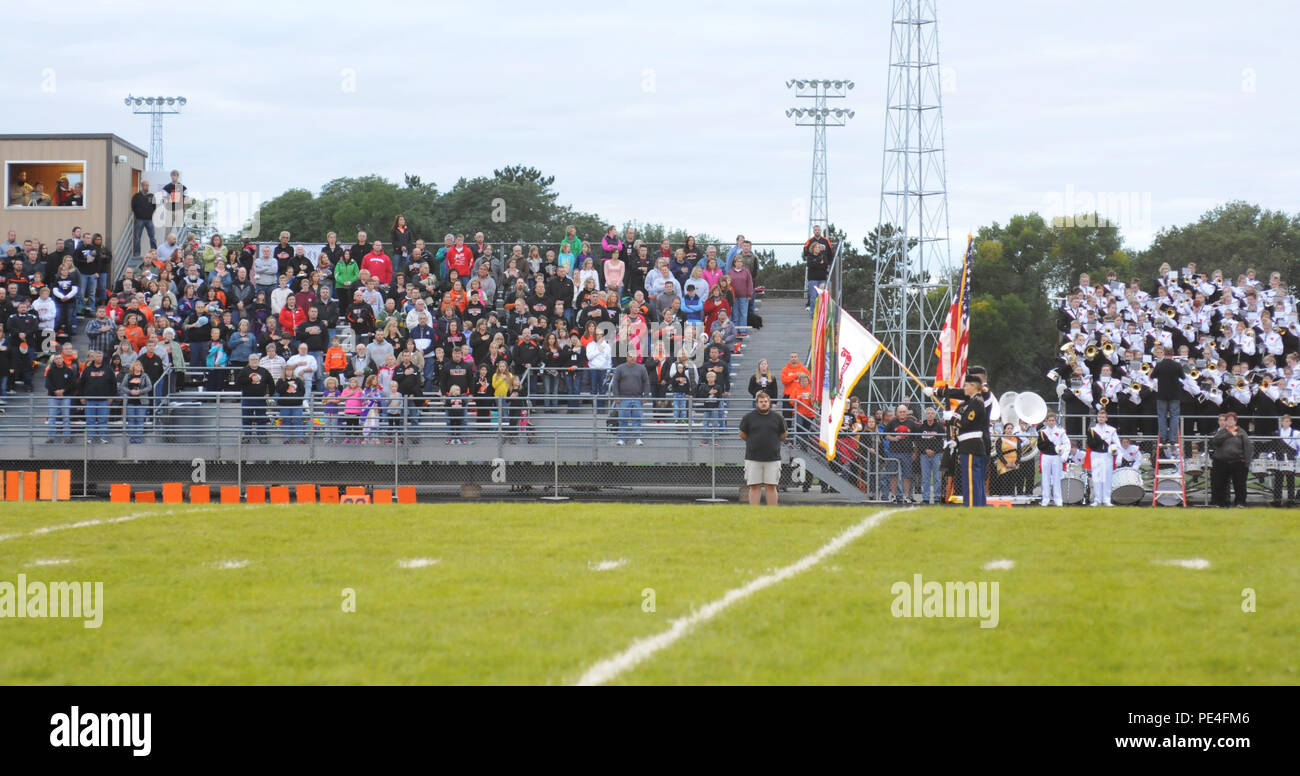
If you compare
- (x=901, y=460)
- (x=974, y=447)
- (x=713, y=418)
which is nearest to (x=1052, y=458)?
(x=901, y=460)

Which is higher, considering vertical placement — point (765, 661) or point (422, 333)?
point (422, 333)

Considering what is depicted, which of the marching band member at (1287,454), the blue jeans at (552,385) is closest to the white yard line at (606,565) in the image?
the blue jeans at (552,385)

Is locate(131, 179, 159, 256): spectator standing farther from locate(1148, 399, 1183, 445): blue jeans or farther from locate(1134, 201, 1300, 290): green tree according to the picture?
locate(1134, 201, 1300, 290): green tree

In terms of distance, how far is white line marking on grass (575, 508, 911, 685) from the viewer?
25.7 ft

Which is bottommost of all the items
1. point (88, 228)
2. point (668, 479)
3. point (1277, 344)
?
point (668, 479)

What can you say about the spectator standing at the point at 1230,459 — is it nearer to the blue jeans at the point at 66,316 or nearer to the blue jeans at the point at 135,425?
the blue jeans at the point at 135,425

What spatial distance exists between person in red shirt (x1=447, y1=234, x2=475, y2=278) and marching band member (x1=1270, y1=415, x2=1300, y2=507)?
16033mm

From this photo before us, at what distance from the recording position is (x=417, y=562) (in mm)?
11953

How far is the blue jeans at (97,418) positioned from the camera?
2523 cm
